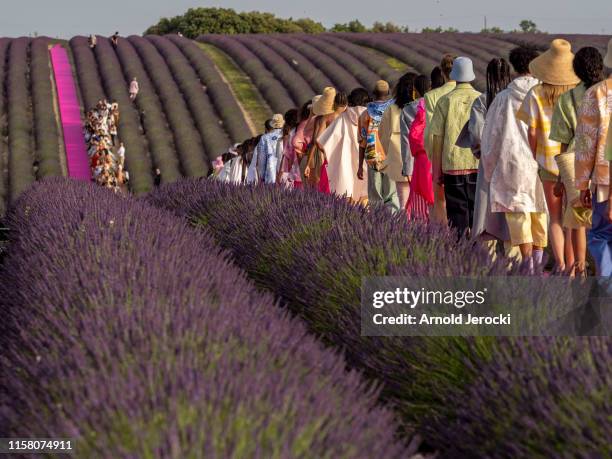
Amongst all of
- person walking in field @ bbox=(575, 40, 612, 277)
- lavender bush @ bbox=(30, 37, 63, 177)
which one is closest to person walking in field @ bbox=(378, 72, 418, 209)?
person walking in field @ bbox=(575, 40, 612, 277)

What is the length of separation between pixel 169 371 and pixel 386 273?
2370mm

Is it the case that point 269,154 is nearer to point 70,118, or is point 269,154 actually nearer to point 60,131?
point 60,131

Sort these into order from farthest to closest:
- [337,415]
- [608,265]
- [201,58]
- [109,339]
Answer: [201,58], [608,265], [109,339], [337,415]

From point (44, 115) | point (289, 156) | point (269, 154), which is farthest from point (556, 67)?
point (44, 115)

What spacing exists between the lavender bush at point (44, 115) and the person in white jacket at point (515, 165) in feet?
72.0

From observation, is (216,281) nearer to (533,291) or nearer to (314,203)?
(533,291)

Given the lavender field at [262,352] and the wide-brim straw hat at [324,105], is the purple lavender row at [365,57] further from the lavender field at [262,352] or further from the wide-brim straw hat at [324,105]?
the lavender field at [262,352]

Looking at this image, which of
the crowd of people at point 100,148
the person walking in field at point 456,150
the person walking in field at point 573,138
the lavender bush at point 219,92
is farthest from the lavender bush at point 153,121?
the person walking in field at point 573,138

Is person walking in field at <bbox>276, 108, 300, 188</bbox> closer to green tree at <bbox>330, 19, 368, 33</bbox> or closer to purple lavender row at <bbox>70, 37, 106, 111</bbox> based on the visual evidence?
purple lavender row at <bbox>70, 37, 106, 111</bbox>

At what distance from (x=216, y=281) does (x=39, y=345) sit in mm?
1407

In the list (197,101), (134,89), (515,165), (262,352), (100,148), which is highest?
(134,89)

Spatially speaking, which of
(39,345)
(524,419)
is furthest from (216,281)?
(524,419)

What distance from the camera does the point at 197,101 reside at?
4309 cm

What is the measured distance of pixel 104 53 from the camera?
176 feet
